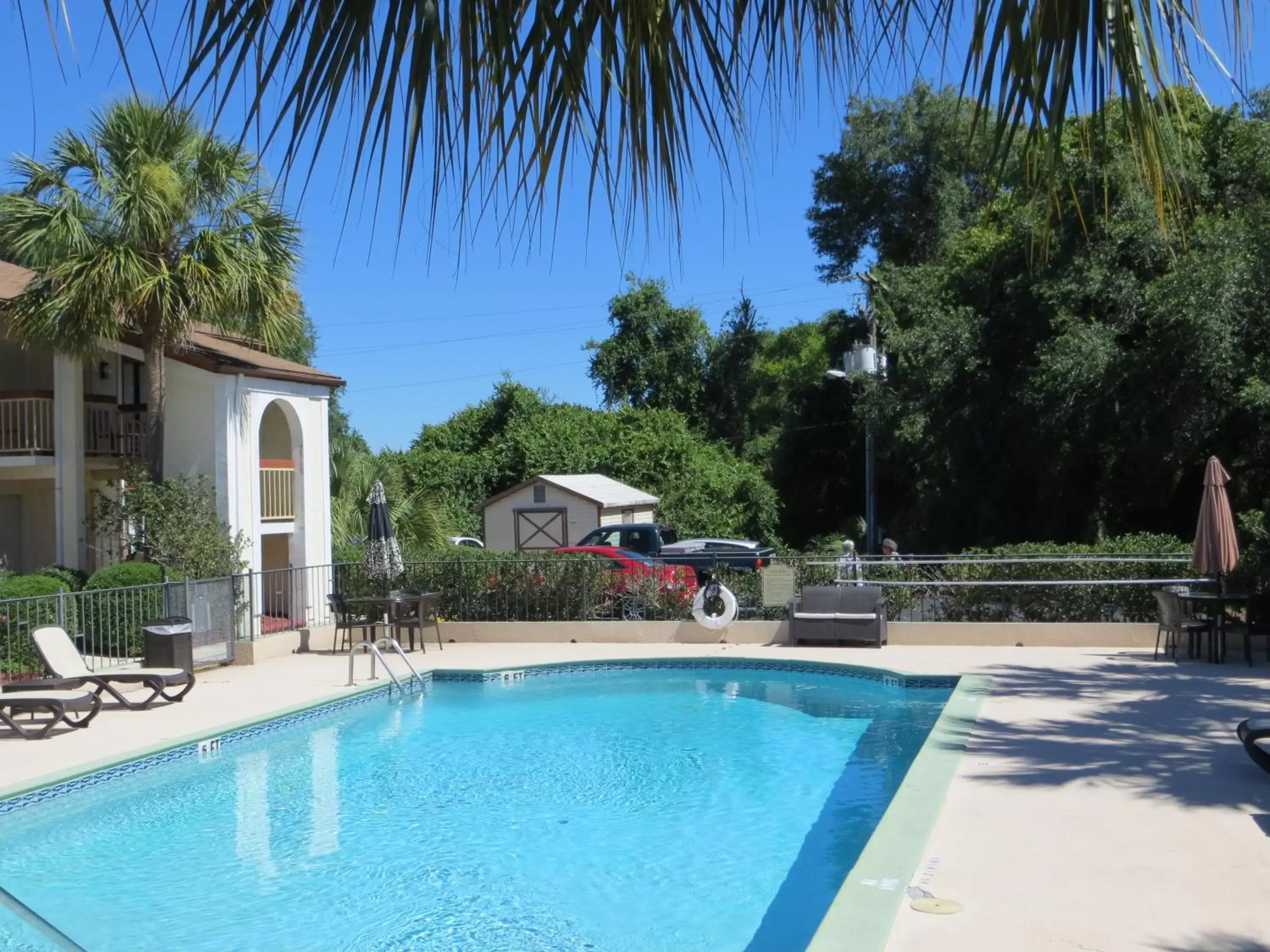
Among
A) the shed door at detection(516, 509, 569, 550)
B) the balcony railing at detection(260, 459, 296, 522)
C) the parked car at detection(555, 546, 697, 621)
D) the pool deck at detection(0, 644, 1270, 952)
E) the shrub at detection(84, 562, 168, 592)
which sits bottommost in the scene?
the pool deck at detection(0, 644, 1270, 952)

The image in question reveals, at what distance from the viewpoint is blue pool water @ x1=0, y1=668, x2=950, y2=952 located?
747 centimetres

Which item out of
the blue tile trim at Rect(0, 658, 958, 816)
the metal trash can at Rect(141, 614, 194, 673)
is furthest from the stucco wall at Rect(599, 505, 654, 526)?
the metal trash can at Rect(141, 614, 194, 673)

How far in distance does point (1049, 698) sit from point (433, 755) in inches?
243

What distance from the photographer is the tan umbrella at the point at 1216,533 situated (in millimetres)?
14359

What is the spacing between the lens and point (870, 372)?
105ft

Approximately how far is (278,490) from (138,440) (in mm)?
2429

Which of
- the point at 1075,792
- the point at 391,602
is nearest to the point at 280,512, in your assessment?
the point at 391,602

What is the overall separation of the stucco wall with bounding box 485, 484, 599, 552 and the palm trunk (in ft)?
44.7

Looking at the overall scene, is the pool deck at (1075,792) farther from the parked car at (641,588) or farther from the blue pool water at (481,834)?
the parked car at (641,588)

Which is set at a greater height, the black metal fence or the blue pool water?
the black metal fence

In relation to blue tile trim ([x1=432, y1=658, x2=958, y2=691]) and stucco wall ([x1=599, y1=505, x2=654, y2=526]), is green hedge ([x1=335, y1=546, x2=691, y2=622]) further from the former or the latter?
stucco wall ([x1=599, y1=505, x2=654, y2=526])

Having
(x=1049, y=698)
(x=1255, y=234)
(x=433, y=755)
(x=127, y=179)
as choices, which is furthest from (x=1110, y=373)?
(x=127, y=179)

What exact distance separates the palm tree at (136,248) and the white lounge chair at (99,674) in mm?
5656

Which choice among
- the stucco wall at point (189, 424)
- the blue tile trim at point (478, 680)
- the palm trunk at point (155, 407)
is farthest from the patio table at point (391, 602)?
the palm trunk at point (155, 407)
